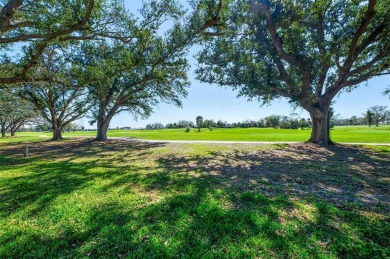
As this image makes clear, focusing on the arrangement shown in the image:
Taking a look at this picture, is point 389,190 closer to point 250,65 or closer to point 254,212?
point 254,212

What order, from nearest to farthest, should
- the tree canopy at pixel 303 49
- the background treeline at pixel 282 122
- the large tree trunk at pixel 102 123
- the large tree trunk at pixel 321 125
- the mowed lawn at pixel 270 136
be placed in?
the tree canopy at pixel 303 49
the large tree trunk at pixel 321 125
the mowed lawn at pixel 270 136
the large tree trunk at pixel 102 123
the background treeline at pixel 282 122

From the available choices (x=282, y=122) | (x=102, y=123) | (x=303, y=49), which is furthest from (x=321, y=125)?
(x=282, y=122)

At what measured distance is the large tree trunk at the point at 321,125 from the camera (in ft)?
48.4

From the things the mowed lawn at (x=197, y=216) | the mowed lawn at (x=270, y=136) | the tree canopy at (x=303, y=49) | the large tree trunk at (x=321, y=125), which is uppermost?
the tree canopy at (x=303, y=49)

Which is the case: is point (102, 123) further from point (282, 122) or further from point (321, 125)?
point (282, 122)

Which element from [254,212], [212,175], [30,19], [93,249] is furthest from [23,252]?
[30,19]

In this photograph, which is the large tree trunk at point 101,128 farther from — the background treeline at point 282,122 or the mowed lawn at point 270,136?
the background treeline at point 282,122

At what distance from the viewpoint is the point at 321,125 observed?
49.8 feet

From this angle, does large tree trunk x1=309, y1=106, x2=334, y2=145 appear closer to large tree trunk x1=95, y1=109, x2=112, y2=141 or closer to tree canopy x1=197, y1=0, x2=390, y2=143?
tree canopy x1=197, y1=0, x2=390, y2=143

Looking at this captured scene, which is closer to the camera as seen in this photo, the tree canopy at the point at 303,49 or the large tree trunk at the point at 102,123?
the tree canopy at the point at 303,49

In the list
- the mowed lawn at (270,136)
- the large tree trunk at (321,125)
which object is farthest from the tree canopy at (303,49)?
the mowed lawn at (270,136)

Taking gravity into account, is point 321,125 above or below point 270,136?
above

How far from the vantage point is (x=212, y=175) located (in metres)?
7.01

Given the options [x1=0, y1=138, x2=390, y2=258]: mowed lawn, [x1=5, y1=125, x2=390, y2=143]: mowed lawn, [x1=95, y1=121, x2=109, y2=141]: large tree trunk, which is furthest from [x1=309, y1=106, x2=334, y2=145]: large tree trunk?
[x1=95, y1=121, x2=109, y2=141]: large tree trunk
